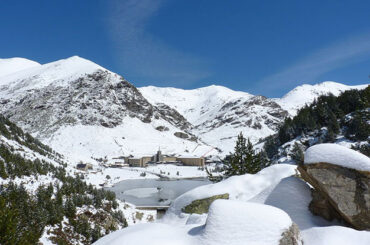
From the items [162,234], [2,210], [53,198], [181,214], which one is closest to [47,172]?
[53,198]

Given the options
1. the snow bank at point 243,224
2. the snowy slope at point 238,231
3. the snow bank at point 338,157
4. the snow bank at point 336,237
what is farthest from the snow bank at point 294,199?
the snow bank at point 243,224

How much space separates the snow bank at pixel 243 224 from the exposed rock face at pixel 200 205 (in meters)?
4.65

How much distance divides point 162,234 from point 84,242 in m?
13.1

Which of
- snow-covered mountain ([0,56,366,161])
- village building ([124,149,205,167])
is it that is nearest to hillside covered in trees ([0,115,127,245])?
snow-covered mountain ([0,56,366,161])

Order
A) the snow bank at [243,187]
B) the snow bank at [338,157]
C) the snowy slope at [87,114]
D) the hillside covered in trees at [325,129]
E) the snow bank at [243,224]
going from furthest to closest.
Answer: the snowy slope at [87,114], the hillside covered in trees at [325,129], the snow bank at [243,187], the snow bank at [338,157], the snow bank at [243,224]

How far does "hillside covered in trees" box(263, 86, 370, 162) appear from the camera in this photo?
47.6 meters

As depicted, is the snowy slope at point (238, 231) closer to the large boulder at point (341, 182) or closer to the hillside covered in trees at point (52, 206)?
the large boulder at point (341, 182)

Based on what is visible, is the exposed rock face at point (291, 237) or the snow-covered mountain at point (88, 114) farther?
the snow-covered mountain at point (88, 114)

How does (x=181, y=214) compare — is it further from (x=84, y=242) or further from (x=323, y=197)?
(x=84, y=242)

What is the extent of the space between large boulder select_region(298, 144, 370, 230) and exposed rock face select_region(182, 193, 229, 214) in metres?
4.01

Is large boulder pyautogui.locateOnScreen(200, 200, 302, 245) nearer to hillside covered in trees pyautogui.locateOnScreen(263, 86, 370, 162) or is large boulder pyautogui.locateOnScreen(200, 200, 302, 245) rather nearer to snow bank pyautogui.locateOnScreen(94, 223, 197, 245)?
snow bank pyautogui.locateOnScreen(94, 223, 197, 245)

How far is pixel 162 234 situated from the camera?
5320 millimetres

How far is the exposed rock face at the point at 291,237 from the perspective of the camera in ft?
16.3

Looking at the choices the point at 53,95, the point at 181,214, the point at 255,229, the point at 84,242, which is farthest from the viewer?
the point at 53,95
